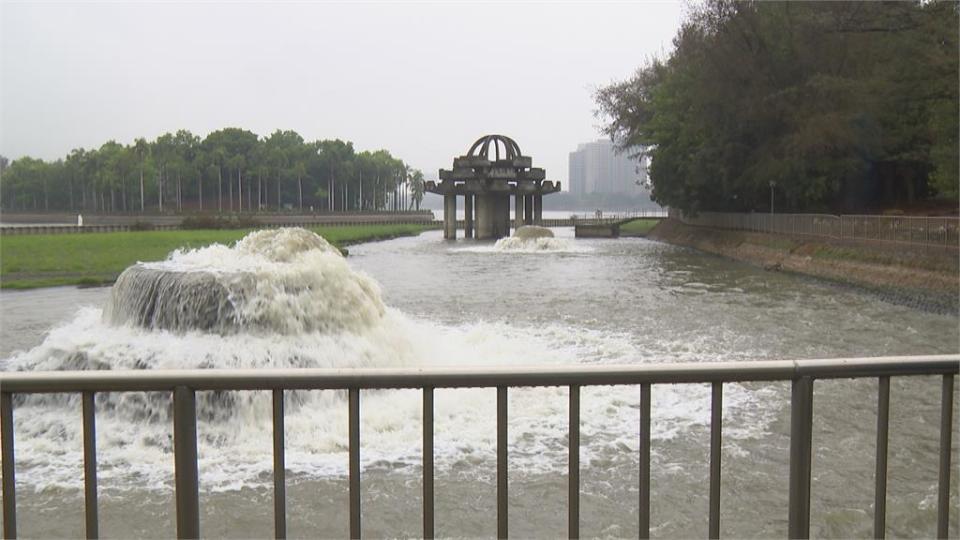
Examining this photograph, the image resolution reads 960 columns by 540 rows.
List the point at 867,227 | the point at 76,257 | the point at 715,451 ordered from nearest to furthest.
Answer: the point at 715,451 → the point at 867,227 → the point at 76,257

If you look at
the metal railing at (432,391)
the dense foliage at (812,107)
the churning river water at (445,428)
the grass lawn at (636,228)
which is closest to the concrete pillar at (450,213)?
the grass lawn at (636,228)

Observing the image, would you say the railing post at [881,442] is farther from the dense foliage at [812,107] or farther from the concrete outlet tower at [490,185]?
A: the concrete outlet tower at [490,185]

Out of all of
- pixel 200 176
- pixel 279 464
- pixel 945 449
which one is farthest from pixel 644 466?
pixel 200 176

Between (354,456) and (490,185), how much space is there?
6484 cm

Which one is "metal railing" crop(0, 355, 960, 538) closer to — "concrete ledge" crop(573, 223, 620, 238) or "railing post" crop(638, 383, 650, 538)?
"railing post" crop(638, 383, 650, 538)

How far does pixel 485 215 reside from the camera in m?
69.1

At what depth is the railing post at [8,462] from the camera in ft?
9.59

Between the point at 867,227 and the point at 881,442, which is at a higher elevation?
the point at 867,227

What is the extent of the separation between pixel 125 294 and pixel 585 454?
24.8 feet

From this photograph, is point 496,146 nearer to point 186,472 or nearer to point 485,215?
point 485,215

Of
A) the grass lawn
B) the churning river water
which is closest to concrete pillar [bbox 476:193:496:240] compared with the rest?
the grass lawn

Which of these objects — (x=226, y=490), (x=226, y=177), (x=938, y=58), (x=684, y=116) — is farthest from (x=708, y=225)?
(x=226, y=177)

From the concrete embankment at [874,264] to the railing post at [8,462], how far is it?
67.2ft

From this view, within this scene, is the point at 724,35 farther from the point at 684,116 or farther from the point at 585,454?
the point at 585,454
